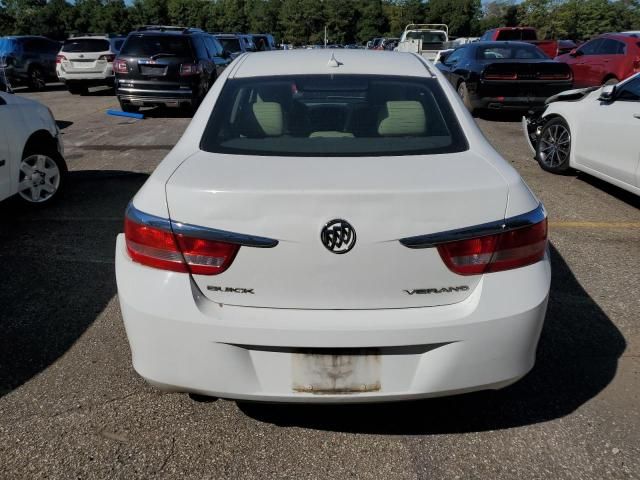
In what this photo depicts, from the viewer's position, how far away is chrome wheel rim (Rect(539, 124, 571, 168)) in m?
7.10

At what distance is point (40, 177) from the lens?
5949 millimetres

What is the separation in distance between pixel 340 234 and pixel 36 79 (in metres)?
20.0

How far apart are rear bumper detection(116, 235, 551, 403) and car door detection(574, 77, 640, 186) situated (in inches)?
163

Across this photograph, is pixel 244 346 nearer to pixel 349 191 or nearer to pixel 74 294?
pixel 349 191

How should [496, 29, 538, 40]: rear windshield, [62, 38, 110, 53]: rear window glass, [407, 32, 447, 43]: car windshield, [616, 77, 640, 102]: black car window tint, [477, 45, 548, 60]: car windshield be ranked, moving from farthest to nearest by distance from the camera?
[407, 32, 447, 43]: car windshield → [496, 29, 538, 40]: rear windshield → [62, 38, 110, 53]: rear window glass → [477, 45, 548, 60]: car windshield → [616, 77, 640, 102]: black car window tint

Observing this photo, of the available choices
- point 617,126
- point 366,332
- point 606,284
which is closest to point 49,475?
point 366,332

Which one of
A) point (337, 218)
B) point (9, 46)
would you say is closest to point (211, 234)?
Answer: point (337, 218)

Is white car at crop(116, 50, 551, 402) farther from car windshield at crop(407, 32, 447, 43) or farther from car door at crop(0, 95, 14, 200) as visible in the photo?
car windshield at crop(407, 32, 447, 43)

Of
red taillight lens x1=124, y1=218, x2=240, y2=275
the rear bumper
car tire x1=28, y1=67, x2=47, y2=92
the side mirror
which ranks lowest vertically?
car tire x1=28, y1=67, x2=47, y2=92

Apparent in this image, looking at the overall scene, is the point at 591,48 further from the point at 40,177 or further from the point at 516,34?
the point at 40,177

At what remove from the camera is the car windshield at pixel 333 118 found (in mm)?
2654

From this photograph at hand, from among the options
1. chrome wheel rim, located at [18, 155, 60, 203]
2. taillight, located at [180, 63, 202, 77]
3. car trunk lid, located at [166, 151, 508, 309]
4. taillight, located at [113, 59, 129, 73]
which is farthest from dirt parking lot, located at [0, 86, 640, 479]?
taillight, located at [113, 59, 129, 73]

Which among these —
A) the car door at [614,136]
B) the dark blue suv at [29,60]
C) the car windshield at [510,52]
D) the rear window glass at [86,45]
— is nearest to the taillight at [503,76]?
the car windshield at [510,52]

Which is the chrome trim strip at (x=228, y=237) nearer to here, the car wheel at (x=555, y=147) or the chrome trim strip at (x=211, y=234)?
the chrome trim strip at (x=211, y=234)
